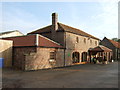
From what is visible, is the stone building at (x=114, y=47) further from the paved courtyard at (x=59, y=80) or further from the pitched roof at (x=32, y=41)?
the paved courtyard at (x=59, y=80)

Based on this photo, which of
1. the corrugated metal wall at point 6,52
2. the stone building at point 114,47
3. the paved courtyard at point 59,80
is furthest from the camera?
the stone building at point 114,47

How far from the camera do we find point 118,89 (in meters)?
7.68

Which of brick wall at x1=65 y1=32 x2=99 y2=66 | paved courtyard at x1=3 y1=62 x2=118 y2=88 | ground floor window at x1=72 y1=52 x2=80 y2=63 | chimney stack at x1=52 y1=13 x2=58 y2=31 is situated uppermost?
chimney stack at x1=52 y1=13 x2=58 y2=31

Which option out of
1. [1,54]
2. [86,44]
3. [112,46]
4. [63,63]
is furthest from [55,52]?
[112,46]

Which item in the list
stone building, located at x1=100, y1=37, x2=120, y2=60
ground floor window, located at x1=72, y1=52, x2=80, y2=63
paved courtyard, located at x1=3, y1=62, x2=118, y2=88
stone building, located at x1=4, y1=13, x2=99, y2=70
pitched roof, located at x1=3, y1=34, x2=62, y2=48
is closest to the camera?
paved courtyard, located at x1=3, y1=62, x2=118, y2=88

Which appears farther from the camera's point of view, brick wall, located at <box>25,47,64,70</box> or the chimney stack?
the chimney stack

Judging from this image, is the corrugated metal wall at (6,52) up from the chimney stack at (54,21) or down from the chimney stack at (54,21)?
down

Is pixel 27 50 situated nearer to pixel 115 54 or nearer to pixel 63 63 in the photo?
pixel 63 63

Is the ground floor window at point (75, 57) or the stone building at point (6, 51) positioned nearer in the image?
the stone building at point (6, 51)

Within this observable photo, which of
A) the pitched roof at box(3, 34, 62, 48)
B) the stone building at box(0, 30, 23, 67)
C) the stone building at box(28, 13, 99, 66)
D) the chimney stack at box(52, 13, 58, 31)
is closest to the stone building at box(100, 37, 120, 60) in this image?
the stone building at box(28, 13, 99, 66)

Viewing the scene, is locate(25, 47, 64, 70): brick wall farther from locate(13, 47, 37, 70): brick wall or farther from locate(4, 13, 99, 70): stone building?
locate(13, 47, 37, 70): brick wall

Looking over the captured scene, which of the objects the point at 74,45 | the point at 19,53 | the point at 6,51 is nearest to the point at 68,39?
the point at 74,45

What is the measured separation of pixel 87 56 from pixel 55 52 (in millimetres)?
11667

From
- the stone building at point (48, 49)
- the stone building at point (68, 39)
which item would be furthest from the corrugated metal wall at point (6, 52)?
the stone building at point (68, 39)
